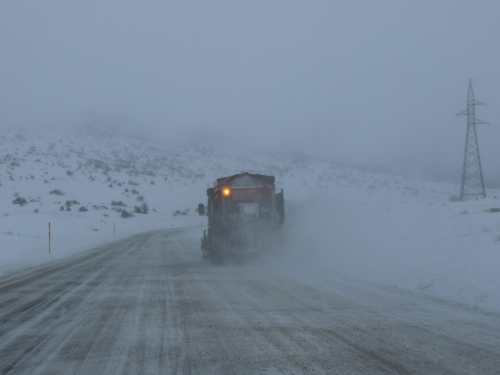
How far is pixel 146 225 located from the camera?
5647 centimetres

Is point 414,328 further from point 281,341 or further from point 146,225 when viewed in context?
point 146,225

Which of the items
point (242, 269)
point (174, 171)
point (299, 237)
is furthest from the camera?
point (174, 171)

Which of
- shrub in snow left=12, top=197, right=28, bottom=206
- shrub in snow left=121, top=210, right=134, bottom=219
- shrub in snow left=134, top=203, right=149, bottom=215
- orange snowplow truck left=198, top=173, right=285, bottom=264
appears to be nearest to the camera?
orange snowplow truck left=198, top=173, right=285, bottom=264

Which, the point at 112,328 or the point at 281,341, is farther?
the point at 112,328

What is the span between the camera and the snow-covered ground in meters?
14.1

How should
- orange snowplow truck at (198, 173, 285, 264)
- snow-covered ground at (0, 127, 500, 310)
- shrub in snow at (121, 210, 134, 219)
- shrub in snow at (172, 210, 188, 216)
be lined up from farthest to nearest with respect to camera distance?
shrub in snow at (172, 210, 188, 216) < shrub in snow at (121, 210, 134, 219) < orange snowplow truck at (198, 173, 285, 264) < snow-covered ground at (0, 127, 500, 310)

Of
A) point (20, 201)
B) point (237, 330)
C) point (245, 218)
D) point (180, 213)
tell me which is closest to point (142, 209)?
point (180, 213)

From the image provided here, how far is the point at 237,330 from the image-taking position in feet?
26.7

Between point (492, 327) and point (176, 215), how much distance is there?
190 feet

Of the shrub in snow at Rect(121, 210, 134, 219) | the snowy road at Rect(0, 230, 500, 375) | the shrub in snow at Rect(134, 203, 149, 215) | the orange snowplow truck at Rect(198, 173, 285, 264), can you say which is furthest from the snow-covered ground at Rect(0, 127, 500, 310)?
the snowy road at Rect(0, 230, 500, 375)

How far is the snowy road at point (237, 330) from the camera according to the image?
639cm

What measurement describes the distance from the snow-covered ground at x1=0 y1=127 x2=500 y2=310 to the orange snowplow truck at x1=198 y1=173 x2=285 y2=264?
1.37 m

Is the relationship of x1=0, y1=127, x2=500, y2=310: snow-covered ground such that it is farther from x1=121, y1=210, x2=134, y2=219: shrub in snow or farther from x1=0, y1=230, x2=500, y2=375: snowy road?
x1=0, y1=230, x2=500, y2=375: snowy road

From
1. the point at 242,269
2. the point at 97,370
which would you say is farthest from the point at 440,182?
the point at 97,370
